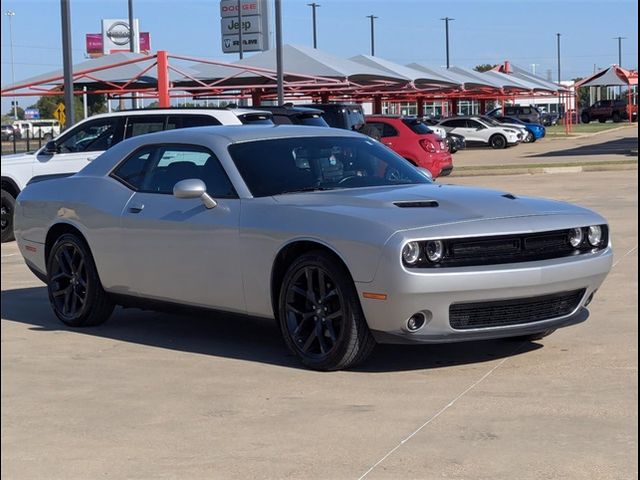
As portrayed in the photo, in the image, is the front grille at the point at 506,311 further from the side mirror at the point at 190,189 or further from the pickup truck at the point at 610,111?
the pickup truck at the point at 610,111

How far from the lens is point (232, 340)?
8.05 metres

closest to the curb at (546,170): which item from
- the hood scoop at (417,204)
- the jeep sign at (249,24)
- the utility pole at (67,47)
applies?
the utility pole at (67,47)

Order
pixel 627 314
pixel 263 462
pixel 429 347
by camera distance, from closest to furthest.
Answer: pixel 263 462, pixel 429 347, pixel 627 314

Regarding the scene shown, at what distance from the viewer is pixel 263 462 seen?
5.12m

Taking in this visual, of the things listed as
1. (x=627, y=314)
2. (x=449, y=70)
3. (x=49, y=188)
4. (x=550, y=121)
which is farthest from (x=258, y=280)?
(x=550, y=121)

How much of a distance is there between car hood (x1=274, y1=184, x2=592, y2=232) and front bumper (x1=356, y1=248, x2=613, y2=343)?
0.31 meters

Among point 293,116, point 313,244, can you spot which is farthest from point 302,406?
point 293,116

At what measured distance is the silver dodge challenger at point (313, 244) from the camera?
21.6 ft

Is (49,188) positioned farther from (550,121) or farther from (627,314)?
(550,121)

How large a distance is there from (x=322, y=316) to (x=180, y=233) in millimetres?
1317

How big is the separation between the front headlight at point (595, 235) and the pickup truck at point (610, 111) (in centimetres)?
8197

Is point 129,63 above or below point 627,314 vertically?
above

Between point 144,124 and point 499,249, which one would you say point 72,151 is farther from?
point 499,249

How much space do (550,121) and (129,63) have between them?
61.6 meters
